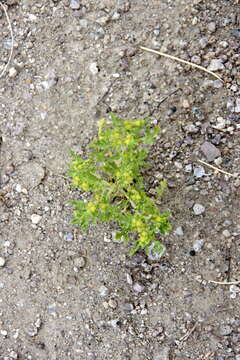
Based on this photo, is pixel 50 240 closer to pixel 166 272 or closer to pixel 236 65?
pixel 166 272

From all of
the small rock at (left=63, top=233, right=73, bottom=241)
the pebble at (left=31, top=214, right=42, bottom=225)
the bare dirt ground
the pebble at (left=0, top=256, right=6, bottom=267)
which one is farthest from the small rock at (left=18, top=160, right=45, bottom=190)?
the pebble at (left=0, top=256, right=6, bottom=267)

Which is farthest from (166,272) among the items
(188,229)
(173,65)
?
(173,65)

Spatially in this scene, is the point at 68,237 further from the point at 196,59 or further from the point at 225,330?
the point at 196,59

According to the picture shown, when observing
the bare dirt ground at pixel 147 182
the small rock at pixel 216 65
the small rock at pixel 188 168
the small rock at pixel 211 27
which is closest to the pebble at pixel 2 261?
the bare dirt ground at pixel 147 182

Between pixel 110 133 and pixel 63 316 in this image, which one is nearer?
pixel 110 133

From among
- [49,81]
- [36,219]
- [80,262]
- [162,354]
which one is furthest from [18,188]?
[162,354]

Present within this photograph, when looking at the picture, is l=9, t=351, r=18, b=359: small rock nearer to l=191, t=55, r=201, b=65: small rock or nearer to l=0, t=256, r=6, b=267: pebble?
l=0, t=256, r=6, b=267: pebble
